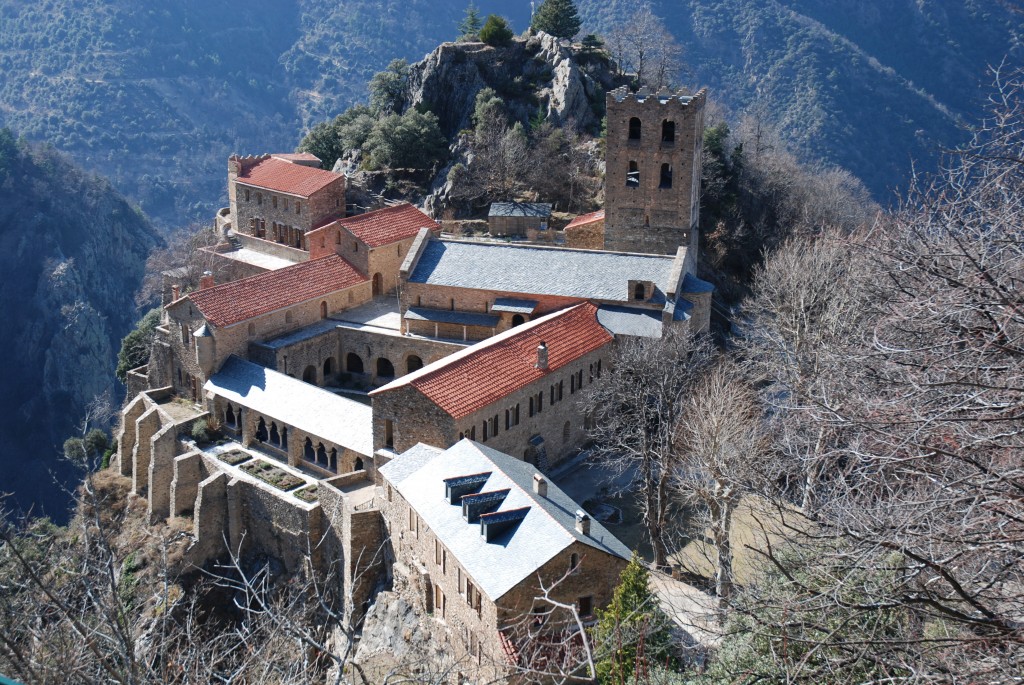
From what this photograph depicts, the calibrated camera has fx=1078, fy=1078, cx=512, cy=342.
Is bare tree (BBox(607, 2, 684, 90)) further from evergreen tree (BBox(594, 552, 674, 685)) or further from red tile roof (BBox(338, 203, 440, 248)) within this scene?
evergreen tree (BBox(594, 552, 674, 685))

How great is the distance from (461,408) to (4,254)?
214 ft

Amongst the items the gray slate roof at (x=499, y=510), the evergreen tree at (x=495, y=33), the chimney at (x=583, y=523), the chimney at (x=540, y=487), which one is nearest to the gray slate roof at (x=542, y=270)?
the gray slate roof at (x=499, y=510)

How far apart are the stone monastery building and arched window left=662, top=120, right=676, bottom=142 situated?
0.11 meters

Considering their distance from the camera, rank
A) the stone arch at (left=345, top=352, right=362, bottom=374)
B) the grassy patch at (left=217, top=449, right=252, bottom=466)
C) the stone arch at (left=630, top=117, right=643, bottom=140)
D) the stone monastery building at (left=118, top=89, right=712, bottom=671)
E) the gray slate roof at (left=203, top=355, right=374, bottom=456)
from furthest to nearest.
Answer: the stone arch at (left=630, top=117, right=643, bottom=140), the stone arch at (left=345, top=352, right=362, bottom=374), the grassy patch at (left=217, top=449, right=252, bottom=466), the gray slate roof at (left=203, top=355, right=374, bottom=456), the stone monastery building at (left=118, top=89, right=712, bottom=671)

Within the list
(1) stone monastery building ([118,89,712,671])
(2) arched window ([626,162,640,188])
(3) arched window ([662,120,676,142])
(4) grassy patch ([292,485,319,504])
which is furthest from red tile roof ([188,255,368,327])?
(3) arched window ([662,120,676,142])

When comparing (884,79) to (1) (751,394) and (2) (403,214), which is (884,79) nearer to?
(2) (403,214)

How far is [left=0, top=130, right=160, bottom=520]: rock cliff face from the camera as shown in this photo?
247 feet

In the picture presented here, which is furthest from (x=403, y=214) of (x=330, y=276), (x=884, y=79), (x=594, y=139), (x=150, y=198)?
(x=150, y=198)

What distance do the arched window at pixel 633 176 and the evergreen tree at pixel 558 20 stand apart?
25.2m

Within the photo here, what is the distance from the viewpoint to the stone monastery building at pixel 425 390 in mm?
30609

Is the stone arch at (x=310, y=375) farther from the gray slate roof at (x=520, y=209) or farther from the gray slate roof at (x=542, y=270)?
the gray slate roof at (x=520, y=209)

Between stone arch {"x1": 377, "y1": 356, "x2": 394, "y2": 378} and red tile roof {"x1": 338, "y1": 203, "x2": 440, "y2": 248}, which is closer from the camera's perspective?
stone arch {"x1": 377, "y1": 356, "x2": 394, "y2": 378}

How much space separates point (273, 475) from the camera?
135 ft

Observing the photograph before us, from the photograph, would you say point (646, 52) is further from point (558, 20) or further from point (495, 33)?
point (495, 33)
